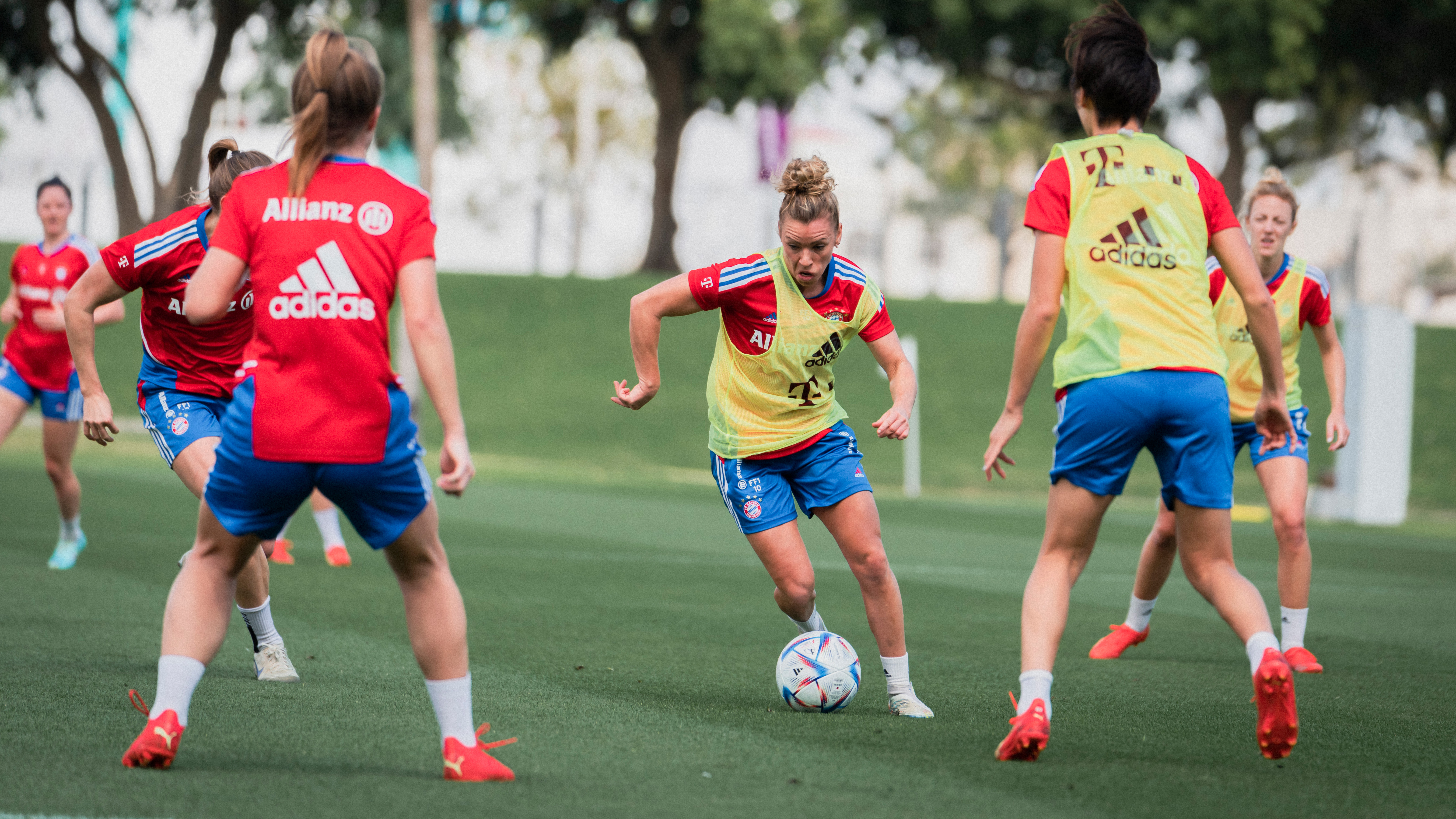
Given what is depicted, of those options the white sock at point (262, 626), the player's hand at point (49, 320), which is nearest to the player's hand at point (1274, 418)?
the white sock at point (262, 626)

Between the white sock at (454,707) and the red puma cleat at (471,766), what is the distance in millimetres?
15

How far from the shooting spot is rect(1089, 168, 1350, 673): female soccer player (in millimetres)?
6734

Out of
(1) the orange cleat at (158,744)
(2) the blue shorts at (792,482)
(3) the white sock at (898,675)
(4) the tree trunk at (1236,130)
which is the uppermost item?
(4) the tree trunk at (1236,130)

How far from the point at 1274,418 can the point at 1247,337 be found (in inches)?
96.3

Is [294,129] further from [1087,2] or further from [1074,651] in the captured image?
[1087,2]

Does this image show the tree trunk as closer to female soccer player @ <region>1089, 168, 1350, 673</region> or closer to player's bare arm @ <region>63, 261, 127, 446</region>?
female soccer player @ <region>1089, 168, 1350, 673</region>

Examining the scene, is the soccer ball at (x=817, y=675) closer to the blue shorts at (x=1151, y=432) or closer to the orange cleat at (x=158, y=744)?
the blue shorts at (x=1151, y=432)

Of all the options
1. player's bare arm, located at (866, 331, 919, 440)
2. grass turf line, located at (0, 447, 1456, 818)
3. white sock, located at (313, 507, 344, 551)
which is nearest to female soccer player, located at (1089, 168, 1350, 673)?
grass turf line, located at (0, 447, 1456, 818)

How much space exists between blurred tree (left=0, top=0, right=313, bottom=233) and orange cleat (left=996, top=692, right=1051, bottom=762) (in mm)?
26863

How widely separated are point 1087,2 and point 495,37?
18.8 metres

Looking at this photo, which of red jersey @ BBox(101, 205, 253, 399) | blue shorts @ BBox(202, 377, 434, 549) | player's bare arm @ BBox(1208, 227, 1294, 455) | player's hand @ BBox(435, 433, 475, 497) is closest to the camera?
player's hand @ BBox(435, 433, 475, 497)

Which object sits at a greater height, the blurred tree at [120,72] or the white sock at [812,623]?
the blurred tree at [120,72]

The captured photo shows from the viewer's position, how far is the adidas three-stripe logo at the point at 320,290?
151 inches

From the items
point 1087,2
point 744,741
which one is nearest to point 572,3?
point 1087,2
